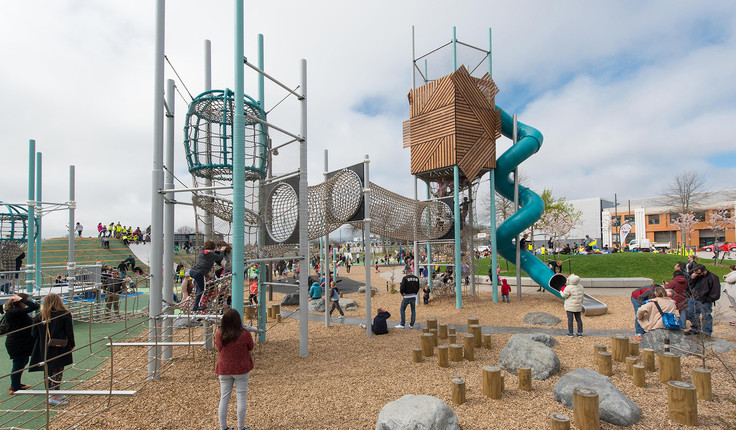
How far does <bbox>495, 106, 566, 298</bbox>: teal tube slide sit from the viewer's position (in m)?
13.0

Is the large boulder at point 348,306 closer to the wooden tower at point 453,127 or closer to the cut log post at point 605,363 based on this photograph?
the wooden tower at point 453,127

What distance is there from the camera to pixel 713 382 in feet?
16.6

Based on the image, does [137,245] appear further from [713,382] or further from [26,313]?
[713,382]

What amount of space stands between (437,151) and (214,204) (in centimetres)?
796

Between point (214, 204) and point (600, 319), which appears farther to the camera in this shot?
point (600, 319)

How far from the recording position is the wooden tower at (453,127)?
12258 millimetres

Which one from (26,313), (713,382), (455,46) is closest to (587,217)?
(455,46)

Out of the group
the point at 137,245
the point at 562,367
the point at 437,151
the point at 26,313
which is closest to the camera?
the point at 26,313

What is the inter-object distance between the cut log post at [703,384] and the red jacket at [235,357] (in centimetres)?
533

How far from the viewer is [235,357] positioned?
12.5 ft

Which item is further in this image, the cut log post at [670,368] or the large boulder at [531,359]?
the large boulder at [531,359]

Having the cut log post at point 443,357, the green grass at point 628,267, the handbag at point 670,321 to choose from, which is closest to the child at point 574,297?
the handbag at point 670,321

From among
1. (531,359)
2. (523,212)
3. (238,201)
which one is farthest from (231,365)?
(523,212)

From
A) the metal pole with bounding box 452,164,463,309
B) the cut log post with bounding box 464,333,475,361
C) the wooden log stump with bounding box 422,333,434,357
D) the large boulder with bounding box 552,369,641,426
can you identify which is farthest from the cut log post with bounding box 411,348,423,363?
the metal pole with bounding box 452,164,463,309
